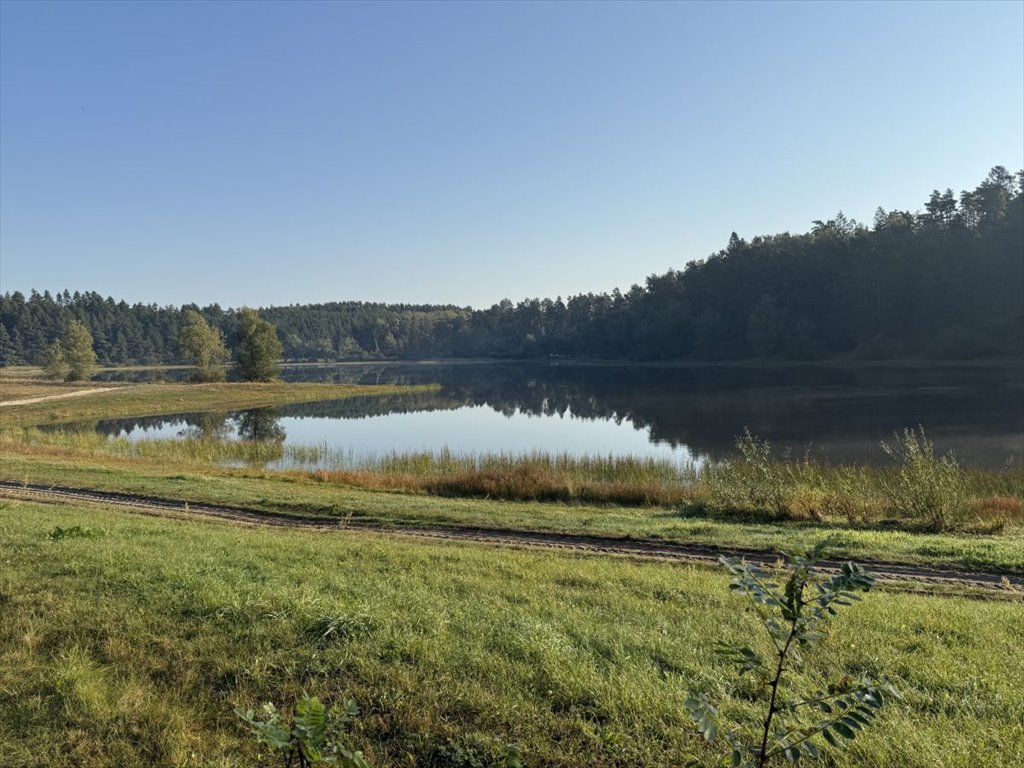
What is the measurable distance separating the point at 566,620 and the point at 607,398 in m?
57.5

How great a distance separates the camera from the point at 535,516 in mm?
14633

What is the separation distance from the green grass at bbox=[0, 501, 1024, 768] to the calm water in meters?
23.4

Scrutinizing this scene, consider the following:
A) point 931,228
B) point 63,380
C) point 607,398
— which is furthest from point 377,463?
point 931,228

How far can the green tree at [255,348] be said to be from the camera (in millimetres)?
78812

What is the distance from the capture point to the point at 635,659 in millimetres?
4738

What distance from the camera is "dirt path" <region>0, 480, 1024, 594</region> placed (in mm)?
9333

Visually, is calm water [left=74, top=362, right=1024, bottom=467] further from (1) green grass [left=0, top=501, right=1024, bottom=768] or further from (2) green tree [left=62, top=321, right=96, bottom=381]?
(2) green tree [left=62, top=321, right=96, bottom=381]

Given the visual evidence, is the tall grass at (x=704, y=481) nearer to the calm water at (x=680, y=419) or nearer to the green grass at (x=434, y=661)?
the calm water at (x=680, y=419)

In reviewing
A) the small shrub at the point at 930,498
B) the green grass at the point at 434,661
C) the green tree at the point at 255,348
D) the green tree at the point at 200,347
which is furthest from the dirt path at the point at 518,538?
the green tree at the point at 200,347

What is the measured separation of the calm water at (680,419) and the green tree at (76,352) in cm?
4159

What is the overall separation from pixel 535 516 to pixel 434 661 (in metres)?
10.1

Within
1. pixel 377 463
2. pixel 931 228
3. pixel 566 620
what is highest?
pixel 931 228

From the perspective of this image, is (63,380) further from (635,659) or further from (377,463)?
(635,659)

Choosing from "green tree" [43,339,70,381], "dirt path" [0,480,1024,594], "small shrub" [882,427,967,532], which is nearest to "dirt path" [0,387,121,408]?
"green tree" [43,339,70,381]
